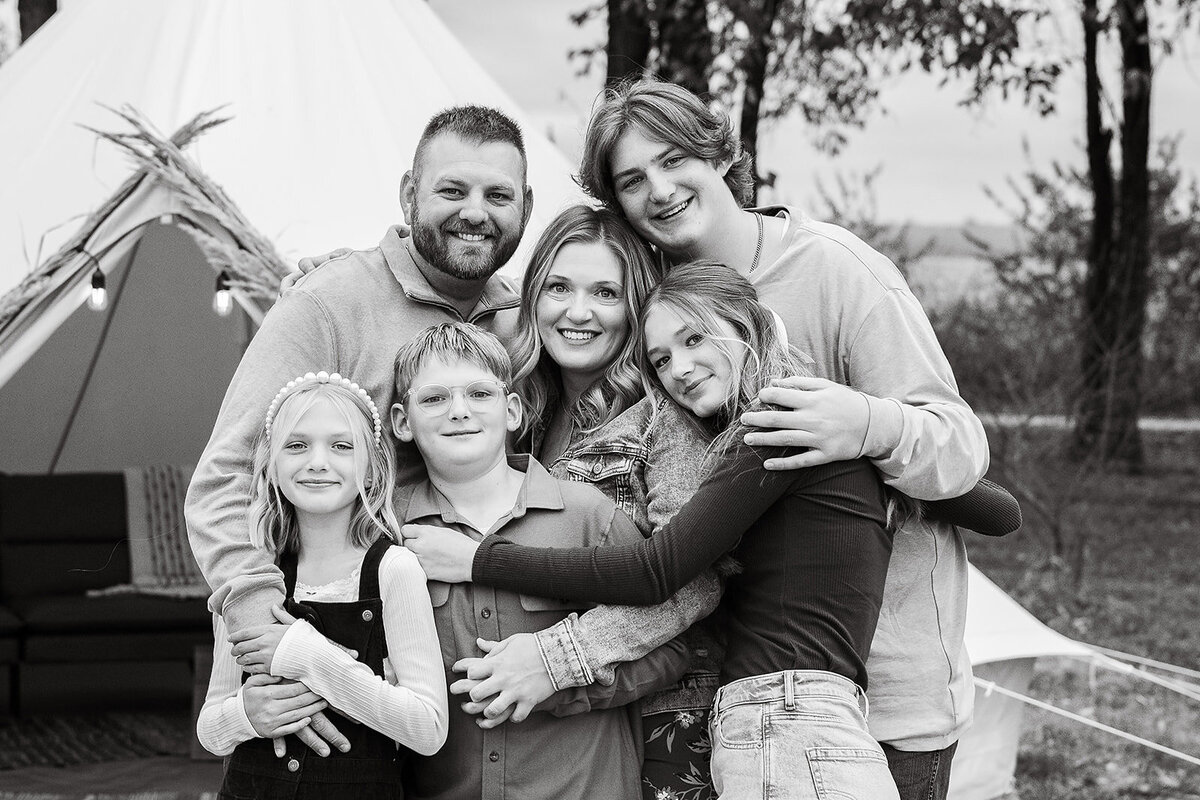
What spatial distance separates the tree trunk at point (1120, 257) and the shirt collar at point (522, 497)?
6.32 metres

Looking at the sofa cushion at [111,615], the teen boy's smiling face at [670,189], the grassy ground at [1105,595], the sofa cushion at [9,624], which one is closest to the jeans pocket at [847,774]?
the teen boy's smiling face at [670,189]

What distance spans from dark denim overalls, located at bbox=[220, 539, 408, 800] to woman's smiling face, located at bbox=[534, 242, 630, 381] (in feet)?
1.79

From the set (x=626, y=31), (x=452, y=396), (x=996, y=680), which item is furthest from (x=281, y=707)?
(x=626, y=31)

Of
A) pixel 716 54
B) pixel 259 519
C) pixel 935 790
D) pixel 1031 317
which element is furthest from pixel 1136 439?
pixel 259 519

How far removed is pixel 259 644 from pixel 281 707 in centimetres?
11

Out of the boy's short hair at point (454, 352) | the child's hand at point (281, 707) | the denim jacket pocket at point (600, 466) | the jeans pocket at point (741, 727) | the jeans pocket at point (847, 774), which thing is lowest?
the jeans pocket at point (847, 774)

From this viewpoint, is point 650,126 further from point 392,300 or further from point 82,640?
point 82,640

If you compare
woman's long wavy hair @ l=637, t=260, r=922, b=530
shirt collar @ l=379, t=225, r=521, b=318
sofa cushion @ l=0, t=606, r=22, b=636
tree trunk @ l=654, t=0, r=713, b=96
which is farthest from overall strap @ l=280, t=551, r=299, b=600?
tree trunk @ l=654, t=0, r=713, b=96

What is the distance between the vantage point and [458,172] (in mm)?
2449

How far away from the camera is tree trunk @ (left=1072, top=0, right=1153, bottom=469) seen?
26.6 feet

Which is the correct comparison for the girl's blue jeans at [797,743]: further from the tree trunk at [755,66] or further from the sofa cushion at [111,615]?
the tree trunk at [755,66]

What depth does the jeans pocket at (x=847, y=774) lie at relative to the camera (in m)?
1.83

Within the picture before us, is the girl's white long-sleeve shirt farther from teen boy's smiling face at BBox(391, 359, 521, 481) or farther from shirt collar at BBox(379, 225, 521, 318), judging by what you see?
shirt collar at BBox(379, 225, 521, 318)

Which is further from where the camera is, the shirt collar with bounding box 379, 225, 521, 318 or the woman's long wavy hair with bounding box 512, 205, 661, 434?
the shirt collar with bounding box 379, 225, 521, 318
